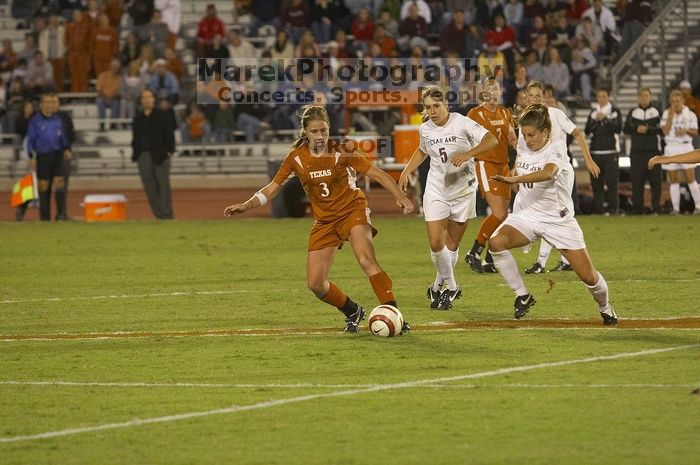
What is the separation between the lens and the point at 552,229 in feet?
38.6

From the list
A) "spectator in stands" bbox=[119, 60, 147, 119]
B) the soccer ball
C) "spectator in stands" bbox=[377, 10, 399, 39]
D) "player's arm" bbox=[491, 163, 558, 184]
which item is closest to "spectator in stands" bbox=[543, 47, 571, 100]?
"spectator in stands" bbox=[377, 10, 399, 39]

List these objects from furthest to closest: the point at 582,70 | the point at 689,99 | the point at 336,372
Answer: the point at 582,70, the point at 689,99, the point at 336,372

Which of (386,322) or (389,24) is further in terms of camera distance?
(389,24)

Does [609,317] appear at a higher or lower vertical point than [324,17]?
lower

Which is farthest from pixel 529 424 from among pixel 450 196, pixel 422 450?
pixel 450 196

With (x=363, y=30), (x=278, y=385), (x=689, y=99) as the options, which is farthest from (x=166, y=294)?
(x=363, y=30)

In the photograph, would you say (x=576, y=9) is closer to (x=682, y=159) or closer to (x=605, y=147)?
(x=605, y=147)

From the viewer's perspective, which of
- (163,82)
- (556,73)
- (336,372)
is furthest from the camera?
(163,82)

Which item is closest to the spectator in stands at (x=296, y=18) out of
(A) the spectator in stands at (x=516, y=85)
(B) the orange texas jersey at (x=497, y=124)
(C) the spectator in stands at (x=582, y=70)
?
(C) the spectator in stands at (x=582, y=70)

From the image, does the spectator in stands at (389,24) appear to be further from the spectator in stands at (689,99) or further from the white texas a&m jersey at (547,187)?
the white texas a&m jersey at (547,187)

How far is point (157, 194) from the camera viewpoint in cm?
2600

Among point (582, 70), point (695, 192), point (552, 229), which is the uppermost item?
point (552, 229)

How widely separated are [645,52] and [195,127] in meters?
10.6

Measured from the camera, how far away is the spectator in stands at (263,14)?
35469mm
